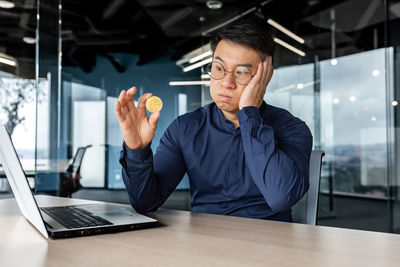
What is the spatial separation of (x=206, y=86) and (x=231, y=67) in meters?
3.30

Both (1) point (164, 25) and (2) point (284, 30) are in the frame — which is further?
(1) point (164, 25)

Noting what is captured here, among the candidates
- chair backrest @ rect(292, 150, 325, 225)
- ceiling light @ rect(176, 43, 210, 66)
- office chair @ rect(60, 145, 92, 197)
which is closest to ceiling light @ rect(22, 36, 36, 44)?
office chair @ rect(60, 145, 92, 197)

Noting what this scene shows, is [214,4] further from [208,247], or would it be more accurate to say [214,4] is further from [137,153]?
[208,247]

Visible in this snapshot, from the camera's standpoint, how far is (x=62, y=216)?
1.06m

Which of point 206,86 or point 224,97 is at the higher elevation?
point 206,86

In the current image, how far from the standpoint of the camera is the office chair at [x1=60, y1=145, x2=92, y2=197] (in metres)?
4.85

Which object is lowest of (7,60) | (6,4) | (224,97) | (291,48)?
(224,97)

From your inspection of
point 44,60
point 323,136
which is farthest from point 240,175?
point 44,60

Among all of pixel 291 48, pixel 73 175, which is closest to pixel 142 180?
pixel 291 48

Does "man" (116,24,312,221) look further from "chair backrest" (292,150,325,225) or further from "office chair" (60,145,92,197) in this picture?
"office chair" (60,145,92,197)

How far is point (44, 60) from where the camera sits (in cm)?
440

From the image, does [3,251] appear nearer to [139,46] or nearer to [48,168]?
[48,168]

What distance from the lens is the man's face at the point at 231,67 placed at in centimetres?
142

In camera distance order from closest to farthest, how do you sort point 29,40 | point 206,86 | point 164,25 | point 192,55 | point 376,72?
point 376,72 < point 29,40 < point 206,86 < point 192,55 < point 164,25
